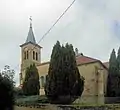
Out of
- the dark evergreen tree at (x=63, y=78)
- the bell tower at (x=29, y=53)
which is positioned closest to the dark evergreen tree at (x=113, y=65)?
the dark evergreen tree at (x=63, y=78)

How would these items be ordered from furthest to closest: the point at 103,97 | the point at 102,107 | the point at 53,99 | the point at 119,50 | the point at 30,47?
the point at 30,47, the point at 119,50, the point at 103,97, the point at 53,99, the point at 102,107

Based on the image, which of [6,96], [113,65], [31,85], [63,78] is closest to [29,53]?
[113,65]

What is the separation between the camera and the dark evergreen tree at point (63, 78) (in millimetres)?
28922

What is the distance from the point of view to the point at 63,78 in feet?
98.1

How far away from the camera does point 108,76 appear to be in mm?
42594

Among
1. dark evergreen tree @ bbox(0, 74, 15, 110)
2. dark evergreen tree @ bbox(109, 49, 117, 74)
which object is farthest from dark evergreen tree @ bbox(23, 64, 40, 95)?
dark evergreen tree @ bbox(0, 74, 15, 110)

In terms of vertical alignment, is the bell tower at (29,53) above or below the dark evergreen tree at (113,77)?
above

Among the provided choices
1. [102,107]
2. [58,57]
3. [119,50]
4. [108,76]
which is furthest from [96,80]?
[102,107]

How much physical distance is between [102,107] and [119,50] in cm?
1845

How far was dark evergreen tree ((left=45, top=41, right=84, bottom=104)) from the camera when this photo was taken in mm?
28922

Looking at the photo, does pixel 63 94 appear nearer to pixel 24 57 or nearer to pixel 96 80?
pixel 96 80

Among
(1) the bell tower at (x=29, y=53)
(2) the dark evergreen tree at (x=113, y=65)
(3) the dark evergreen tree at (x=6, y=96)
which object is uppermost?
(1) the bell tower at (x=29, y=53)

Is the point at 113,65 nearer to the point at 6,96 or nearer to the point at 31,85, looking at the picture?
the point at 31,85

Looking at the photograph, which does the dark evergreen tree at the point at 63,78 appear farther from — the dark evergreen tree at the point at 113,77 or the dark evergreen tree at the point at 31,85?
the dark evergreen tree at the point at 113,77
